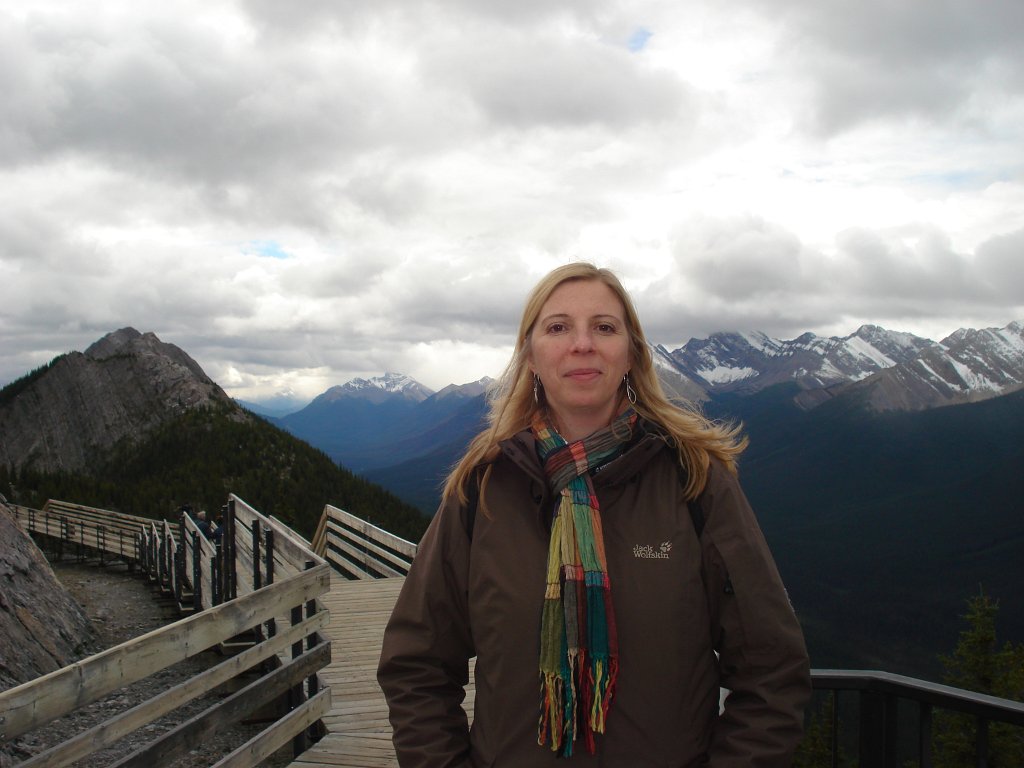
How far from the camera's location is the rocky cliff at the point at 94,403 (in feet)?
222

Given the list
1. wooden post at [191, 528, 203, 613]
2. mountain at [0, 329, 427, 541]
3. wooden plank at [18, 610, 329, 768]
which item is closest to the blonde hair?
wooden plank at [18, 610, 329, 768]

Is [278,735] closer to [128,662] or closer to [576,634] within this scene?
[128,662]

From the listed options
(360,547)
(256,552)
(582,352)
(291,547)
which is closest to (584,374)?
(582,352)

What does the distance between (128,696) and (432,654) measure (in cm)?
854

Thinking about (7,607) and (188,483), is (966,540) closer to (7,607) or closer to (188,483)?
(188,483)

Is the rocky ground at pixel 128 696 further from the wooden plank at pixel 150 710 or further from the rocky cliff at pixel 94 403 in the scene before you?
the rocky cliff at pixel 94 403

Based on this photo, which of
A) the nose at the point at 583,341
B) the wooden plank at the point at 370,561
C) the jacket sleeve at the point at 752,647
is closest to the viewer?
the jacket sleeve at the point at 752,647

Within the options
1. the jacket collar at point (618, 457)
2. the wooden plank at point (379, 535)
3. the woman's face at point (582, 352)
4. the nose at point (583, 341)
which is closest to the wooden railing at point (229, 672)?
the wooden plank at point (379, 535)

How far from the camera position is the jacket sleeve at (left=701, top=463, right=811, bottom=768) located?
215 centimetres

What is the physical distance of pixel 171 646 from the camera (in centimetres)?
405

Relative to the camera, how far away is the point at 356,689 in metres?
6.79

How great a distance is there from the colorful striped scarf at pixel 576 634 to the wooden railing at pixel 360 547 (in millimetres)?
7788

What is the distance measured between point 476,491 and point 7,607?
8.14 metres

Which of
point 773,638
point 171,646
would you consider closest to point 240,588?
point 171,646
